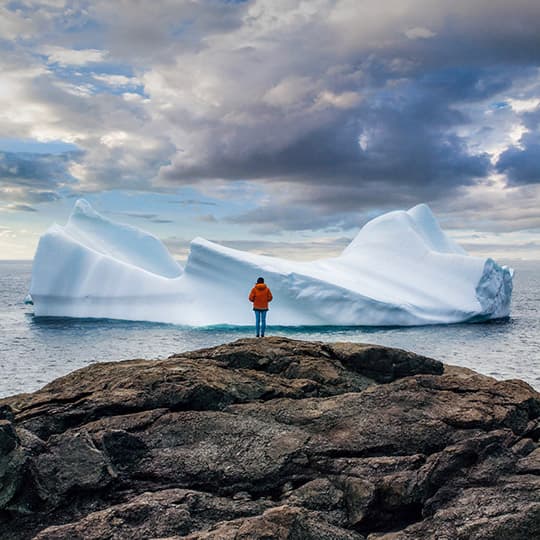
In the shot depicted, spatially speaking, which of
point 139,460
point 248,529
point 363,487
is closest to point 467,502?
point 363,487

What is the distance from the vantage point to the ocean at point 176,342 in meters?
17.9

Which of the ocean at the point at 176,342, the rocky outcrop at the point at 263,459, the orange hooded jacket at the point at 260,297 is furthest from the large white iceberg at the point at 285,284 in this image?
the rocky outcrop at the point at 263,459

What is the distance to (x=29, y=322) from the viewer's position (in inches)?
1193

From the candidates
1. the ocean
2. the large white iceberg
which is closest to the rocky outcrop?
the ocean

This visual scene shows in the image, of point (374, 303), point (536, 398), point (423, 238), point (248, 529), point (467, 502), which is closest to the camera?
point (248, 529)

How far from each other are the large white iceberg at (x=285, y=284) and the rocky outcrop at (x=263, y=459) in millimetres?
20179

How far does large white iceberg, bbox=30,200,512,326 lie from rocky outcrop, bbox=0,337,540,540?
2018cm

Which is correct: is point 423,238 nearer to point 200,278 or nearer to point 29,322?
point 200,278

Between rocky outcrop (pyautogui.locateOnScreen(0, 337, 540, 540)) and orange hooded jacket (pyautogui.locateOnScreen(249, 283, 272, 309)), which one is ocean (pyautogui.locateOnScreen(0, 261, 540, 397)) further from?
rocky outcrop (pyautogui.locateOnScreen(0, 337, 540, 540))

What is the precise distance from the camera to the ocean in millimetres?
17906

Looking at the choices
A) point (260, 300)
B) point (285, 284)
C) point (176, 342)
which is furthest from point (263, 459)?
point (285, 284)

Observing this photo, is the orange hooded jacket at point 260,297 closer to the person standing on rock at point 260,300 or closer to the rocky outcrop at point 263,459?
the person standing on rock at point 260,300

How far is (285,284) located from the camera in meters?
26.4

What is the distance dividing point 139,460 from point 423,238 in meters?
31.7
